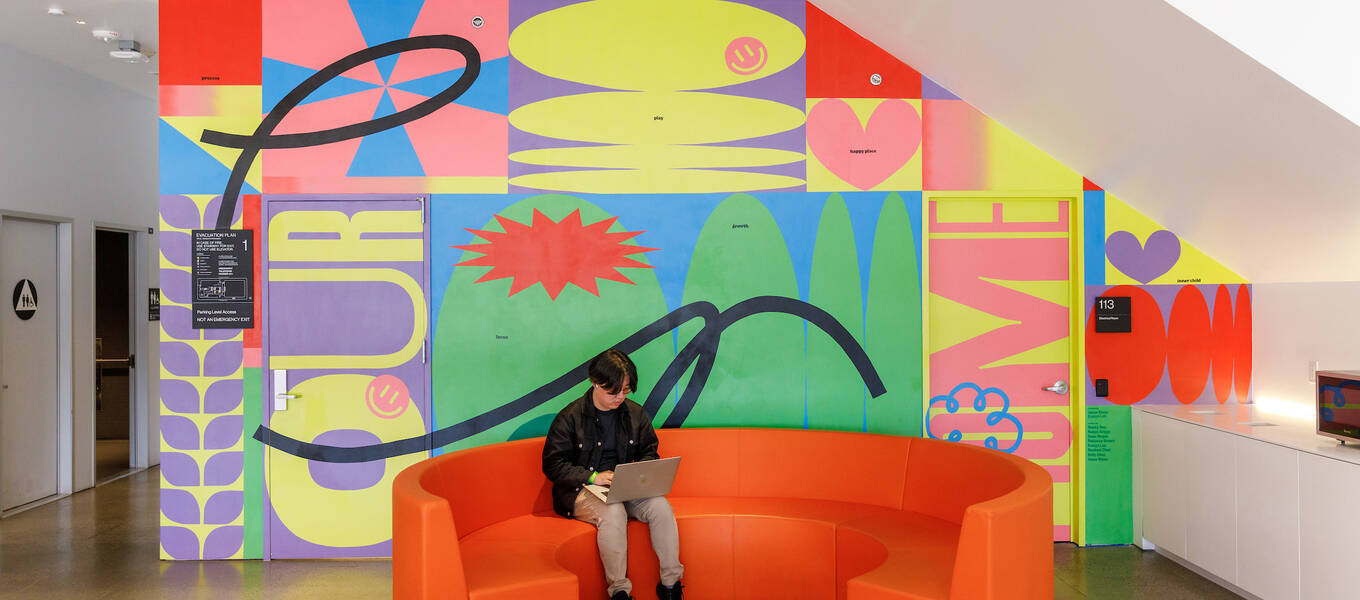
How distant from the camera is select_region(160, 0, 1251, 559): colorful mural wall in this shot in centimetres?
496

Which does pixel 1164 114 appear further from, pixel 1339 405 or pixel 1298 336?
pixel 1298 336

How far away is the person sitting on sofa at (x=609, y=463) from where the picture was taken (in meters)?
3.91

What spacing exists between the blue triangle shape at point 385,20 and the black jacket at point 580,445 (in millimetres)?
2491

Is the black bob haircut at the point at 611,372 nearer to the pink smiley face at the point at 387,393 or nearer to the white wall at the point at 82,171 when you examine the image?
the pink smiley face at the point at 387,393

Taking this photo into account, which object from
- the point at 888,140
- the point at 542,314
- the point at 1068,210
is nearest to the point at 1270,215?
the point at 1068,210

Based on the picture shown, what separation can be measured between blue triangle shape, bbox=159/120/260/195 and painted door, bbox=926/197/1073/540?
446cm

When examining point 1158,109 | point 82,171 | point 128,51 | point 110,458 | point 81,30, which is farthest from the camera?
point 110,458

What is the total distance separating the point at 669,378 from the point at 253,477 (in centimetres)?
264

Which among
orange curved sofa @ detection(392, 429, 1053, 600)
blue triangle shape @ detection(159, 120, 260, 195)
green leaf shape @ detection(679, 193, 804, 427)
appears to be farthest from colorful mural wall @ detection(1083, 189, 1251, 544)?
blue triangle shape @ detection(159, 120, 260, 195)

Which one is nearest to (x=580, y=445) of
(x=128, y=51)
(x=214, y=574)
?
(x=214, y=574)

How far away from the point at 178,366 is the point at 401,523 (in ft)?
8.41

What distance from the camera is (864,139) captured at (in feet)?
16.7

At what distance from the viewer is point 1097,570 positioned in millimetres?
4676

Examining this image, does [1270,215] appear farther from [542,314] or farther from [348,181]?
[348,181]
